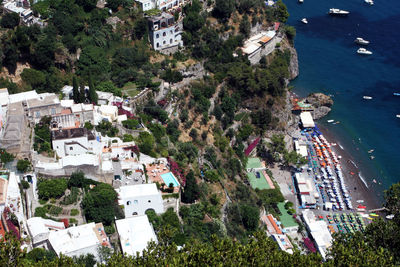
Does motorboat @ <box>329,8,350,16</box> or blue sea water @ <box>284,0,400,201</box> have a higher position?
motorboat @ <box>329,8,350,16</box>

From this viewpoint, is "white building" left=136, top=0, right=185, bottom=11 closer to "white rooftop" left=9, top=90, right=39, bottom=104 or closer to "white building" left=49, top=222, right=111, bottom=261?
"white rooftop" left=9, top=90, right=39, bottom=104

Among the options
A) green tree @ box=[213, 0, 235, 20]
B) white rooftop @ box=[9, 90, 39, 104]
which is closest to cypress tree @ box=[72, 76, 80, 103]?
white rooftop @ box=[9, 90, 39, 104]

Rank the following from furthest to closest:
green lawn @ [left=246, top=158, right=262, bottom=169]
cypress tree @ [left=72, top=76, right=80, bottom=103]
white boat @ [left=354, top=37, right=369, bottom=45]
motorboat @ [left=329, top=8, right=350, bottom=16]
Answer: motorboat @ [left=329, top=8, right=350, bottom=16] → white boat @ [left=354, top=37, right=369, bottom=45] → green lawn @ [left=246, top=158, right=262, bottom=169] → cypress tree @ [left=72, top=76, right=80, bottom=103]

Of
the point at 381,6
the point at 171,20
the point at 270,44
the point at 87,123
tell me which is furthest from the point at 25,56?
the point at 381,6

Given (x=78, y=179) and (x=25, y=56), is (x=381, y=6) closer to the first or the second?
(x=25, y=56)

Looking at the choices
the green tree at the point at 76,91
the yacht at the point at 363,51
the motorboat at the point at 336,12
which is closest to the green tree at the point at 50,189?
the green tree at the point at 76,91
